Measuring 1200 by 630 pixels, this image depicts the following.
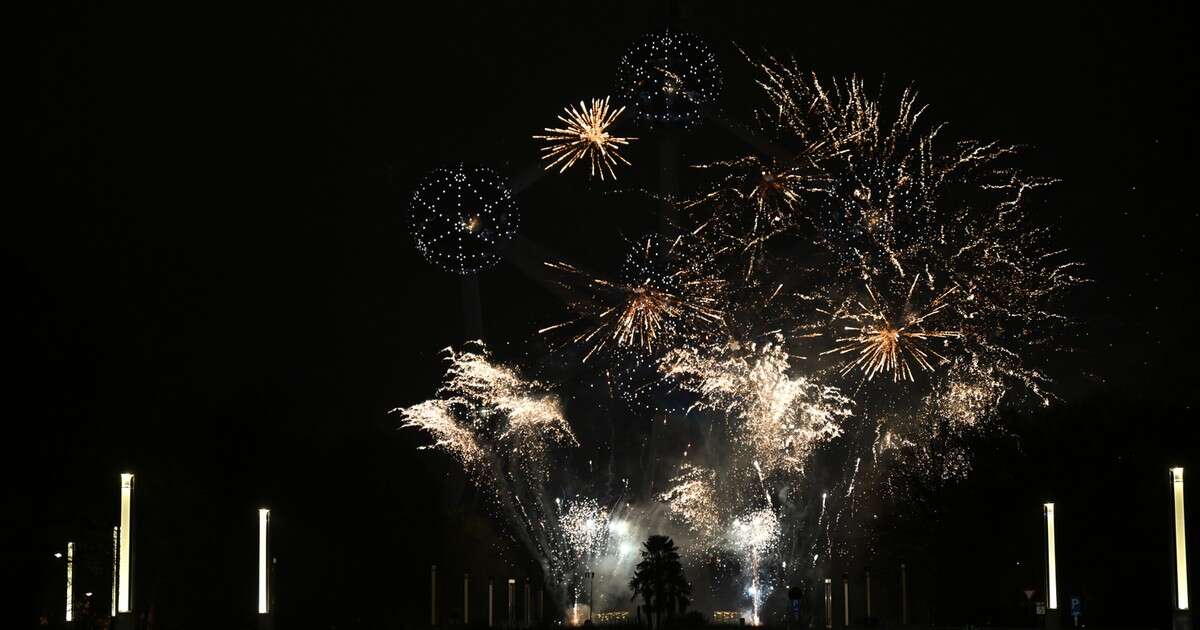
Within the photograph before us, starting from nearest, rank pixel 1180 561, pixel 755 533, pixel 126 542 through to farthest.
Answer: pixel 126 542, pixel 1180 561, pixel 755 533

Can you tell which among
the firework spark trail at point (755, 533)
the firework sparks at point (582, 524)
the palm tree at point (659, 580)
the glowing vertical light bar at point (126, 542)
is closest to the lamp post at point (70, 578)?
the glowing vertical light bar at point (126, 542)

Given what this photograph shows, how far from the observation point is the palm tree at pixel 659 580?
239ft

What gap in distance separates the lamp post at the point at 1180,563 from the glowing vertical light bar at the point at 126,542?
21235 mm

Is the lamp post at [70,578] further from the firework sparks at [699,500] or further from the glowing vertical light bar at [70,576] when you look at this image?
the firework sparks at [699,500]

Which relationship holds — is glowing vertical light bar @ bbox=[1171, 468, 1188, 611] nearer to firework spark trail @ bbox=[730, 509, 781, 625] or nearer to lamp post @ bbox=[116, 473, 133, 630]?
lamp post @ bbox=[116, 473, 133, 630]

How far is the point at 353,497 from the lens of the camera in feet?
302

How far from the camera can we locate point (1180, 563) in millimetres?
35031

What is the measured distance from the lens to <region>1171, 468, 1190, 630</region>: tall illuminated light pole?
3441 centimetres

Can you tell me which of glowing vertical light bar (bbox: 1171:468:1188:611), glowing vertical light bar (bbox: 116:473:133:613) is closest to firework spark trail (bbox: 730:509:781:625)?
glowing vertical light bar (bbox: 1171:468:1188:611)

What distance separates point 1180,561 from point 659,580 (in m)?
39.5

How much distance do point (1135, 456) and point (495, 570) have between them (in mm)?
44153

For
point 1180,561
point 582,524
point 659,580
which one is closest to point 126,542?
point 1180,561

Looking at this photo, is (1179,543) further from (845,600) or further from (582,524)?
(582,524)

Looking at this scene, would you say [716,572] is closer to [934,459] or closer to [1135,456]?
[934,459]
